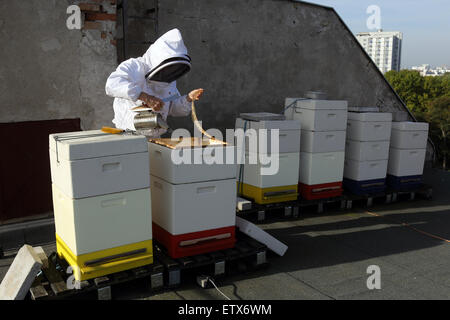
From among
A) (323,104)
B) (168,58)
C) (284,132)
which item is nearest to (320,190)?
(284,132)

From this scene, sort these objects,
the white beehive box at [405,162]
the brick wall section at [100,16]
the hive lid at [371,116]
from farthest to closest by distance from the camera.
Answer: the white beehive box at [405,162]
the hive lid at [371,116]
the brick wall section at [100,16]

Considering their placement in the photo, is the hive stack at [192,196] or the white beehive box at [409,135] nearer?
the hive stack at [192,196]

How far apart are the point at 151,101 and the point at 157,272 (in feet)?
5.02

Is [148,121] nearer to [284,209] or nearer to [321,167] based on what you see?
[284,209]

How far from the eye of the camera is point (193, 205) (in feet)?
11.4

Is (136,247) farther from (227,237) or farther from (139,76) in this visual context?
(139,76)

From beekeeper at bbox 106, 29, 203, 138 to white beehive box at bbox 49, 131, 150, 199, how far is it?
1.88 ft

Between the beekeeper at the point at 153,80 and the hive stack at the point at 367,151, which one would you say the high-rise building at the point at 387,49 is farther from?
the beekeeper at the point at 153,80

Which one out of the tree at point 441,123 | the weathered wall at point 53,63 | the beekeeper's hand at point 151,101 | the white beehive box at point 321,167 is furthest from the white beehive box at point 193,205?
the tree at point 441,123

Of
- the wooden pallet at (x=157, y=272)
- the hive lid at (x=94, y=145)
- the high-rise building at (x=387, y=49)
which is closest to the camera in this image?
the hive lid at (x=94, y=145)

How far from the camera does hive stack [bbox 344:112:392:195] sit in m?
5.88

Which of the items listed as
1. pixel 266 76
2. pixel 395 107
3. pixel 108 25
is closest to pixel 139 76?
pixel 108 25

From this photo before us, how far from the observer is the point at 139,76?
380 cm

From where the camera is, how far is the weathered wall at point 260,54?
21.1 ft
